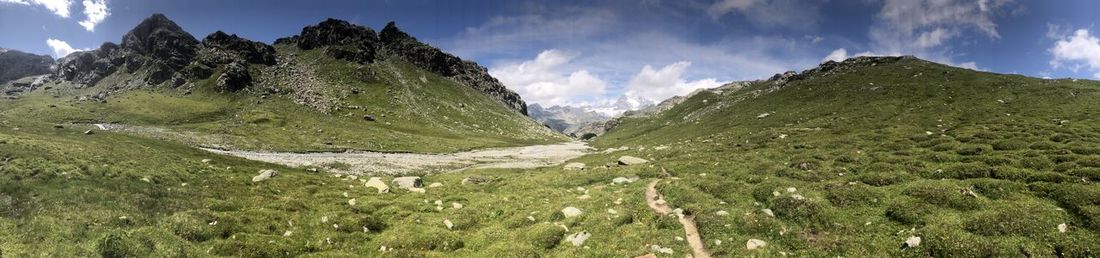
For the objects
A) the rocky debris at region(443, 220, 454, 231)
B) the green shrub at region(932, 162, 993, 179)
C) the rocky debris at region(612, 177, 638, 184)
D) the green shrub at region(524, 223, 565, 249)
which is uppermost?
the green shrub at region(932, 162, 993, 179)

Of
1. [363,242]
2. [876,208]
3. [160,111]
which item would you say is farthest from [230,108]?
[876,208]

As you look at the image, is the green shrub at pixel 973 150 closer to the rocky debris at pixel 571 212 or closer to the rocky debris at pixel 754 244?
the rocky debris at pixel 754 244

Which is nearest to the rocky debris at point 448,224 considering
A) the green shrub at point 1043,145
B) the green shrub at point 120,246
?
the green shrub at point 120,246

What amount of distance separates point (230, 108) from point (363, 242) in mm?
145931

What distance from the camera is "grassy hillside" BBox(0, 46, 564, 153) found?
9712 cm

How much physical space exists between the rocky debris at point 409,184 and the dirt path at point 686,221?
1793cm

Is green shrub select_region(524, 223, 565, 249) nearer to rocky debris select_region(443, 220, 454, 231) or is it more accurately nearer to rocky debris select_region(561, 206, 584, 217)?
rocky debris select_region(561, 206, 584, 217)

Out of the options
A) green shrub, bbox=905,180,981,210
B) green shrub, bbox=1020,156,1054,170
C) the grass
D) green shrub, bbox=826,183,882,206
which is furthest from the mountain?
green shrub, bbox=1020,156,1054,170

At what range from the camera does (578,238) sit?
21.1 metres

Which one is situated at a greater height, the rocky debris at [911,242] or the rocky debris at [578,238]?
the rocky debris at [911,242]

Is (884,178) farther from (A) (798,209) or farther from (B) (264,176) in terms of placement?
(B) (264,176)

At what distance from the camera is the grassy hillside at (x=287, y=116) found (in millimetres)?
97125

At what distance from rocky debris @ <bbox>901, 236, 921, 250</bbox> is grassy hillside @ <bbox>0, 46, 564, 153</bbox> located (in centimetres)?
8608

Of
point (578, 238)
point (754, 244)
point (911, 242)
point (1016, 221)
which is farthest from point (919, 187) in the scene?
point (578, 238)
